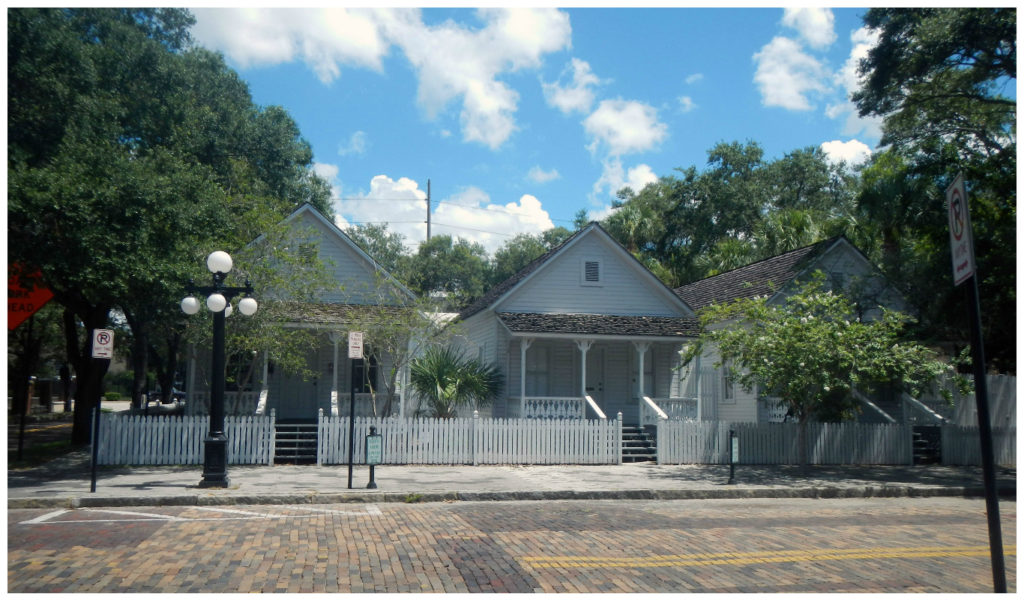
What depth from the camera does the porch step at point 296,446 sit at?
18.7 meters

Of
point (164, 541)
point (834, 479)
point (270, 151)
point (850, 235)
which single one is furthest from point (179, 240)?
point (850, 235)

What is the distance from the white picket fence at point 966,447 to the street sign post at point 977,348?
15.8m

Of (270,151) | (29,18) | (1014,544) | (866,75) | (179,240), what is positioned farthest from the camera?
(270,151)

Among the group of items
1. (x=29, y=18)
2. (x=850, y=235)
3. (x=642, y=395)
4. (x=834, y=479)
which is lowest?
(x=834, y=479)

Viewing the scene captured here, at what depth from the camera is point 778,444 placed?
64.5 ft

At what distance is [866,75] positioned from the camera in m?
21.1

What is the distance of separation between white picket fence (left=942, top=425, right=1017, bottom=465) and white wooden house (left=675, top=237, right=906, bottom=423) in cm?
216

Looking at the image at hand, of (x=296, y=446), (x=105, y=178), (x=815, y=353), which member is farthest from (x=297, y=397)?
(x=815, y=353)

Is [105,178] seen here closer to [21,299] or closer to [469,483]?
[21,299]

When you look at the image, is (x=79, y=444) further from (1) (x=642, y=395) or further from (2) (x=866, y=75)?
(2) (x=866, y=75)

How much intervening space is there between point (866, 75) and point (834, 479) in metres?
10.7

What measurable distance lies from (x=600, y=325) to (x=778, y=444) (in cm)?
592

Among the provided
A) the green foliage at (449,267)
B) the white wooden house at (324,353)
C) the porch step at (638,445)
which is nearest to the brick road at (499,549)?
the porch step at (638,445)

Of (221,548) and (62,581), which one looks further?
(221,548)
